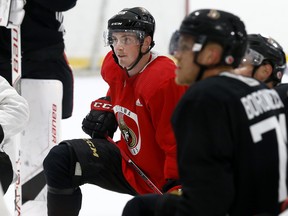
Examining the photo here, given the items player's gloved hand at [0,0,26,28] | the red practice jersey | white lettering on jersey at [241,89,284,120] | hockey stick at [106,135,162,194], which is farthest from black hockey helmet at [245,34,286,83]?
player's gloved hand at [0,0,26,28]

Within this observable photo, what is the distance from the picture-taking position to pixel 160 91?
8.44ft

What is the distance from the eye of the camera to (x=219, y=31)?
5.93 feet

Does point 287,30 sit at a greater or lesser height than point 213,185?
lesser

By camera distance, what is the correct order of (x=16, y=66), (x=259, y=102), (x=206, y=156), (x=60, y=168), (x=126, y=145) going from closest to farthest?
(x=206, y=156) → (x=259, y=102) → (x=60, y=168) → (x=126, y=145) → (x=16, y=66)

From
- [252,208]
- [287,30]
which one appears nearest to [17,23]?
[252,208]

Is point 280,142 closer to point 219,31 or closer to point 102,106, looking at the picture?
point 219,31

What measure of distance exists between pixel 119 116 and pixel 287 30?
371 cm

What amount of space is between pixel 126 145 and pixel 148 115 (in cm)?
21

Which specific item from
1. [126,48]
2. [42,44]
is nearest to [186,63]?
[126,48]

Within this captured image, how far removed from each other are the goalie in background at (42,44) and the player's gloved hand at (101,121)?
1.99 feet

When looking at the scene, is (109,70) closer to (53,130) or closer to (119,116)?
(119,116)

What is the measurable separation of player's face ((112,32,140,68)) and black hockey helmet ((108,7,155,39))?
3cm

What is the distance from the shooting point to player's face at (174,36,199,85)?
1.81m

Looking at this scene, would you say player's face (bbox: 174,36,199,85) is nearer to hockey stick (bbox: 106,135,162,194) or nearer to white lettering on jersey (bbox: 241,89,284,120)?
white lettering on jersey (bbox: 241,89,284,120)
